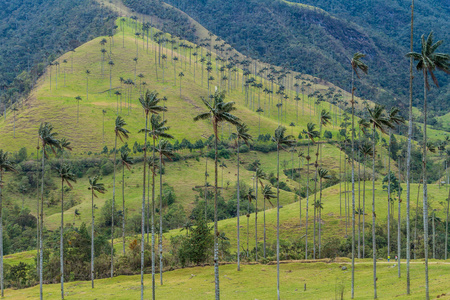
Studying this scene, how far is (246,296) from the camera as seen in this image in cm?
5422

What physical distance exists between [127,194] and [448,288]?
133 m

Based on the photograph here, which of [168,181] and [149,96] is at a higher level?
[149,96]

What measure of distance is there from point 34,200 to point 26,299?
107337 millimetres

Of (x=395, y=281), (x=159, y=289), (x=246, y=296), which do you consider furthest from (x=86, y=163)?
(x=395, y=281)

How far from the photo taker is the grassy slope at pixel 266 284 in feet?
165

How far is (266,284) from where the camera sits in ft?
202

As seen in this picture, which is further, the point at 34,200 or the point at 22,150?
the point at 22,150

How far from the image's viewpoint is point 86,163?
600 ft

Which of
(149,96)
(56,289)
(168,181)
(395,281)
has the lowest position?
(56,289)

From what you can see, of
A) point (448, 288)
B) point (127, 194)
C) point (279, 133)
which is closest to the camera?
point (448, 288)

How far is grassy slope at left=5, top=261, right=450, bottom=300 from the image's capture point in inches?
1976

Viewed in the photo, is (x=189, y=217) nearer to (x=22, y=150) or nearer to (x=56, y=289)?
(x=56, y=289)

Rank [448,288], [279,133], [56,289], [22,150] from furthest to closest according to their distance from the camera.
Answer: [22,150] → [56,289] → [279,133] → [448,288]

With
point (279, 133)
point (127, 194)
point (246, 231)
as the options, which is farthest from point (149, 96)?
point (127, 194)
